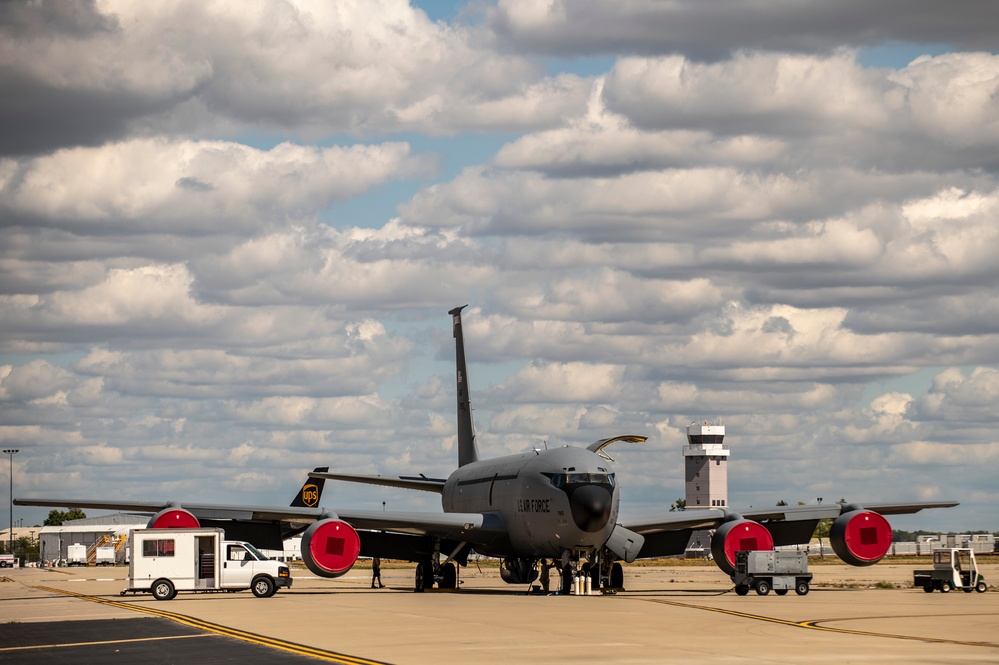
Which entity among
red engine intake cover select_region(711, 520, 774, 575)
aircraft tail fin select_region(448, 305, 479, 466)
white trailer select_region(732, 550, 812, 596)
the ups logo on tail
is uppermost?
aircraft tail fin select_region(448, 305, 479, 466)

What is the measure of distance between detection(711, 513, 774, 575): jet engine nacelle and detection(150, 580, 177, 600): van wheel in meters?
19.5

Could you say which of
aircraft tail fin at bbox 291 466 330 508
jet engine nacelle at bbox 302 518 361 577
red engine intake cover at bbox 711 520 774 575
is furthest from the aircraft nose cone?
aircraft tail fin at bbox 291 466 330 508

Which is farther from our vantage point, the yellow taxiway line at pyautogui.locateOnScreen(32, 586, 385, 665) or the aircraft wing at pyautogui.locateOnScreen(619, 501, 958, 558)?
the aircraft wing at pyautogui.locateOnScreen(619, 501, 958, 558)

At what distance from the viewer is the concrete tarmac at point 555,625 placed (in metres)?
23.0

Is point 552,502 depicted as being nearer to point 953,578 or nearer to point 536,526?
point 536,526

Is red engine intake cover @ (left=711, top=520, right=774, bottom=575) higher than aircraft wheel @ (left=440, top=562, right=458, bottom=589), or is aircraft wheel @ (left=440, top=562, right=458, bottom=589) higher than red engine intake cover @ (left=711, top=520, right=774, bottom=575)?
red engine intake cover @ (left=711, top=520, right=774, bottom=575)

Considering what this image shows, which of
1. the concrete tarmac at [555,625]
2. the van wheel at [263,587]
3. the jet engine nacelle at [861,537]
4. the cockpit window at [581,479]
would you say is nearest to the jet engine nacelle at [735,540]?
the concrete tarmac at [555,625]

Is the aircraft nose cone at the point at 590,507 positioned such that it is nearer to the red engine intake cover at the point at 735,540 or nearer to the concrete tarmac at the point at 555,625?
the concrete tarmac at the point at 555,625

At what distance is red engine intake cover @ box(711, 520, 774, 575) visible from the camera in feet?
155

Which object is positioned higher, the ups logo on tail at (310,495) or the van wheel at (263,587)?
the ups logo on tail at (310,495)

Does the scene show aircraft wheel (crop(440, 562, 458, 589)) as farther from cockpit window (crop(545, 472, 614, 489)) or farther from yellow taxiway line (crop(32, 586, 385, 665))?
yellow taxiway line (crop(32, 586, 385, 665))

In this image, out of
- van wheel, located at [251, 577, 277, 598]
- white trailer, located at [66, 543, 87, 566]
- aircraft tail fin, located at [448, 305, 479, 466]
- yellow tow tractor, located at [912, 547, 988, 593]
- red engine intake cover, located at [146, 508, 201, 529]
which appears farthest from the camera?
white trailer, located at [66, 543, 87, 566]

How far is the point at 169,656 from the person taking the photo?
76.4 ft

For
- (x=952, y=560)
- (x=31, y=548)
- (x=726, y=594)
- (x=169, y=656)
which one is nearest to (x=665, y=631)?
(x=169, y=656)
